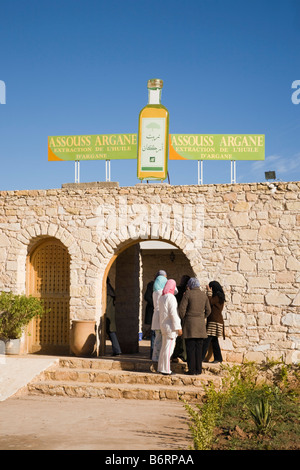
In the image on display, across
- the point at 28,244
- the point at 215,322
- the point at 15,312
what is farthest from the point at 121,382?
the point at 28,244

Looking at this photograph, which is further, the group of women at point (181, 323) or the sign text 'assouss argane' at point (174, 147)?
the sign text 'assouss argane' at point (174, 147)

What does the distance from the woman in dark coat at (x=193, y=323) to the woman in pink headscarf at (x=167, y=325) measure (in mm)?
229

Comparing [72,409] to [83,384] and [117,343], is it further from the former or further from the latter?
[117,343]

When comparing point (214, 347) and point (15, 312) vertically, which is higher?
point (15, 312)

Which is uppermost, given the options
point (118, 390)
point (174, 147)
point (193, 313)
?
point (174, 147)

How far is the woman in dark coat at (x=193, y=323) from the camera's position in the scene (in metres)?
8.23

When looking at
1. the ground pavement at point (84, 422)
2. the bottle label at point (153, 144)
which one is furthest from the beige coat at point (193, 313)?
the bottle label at point (153, 144)

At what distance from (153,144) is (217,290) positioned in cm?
340

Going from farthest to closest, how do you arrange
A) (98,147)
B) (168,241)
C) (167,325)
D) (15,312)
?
(98,147) → (168,241) → (15,312) → (167,325)

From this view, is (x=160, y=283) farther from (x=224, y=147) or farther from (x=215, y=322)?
(x=224, y=147)

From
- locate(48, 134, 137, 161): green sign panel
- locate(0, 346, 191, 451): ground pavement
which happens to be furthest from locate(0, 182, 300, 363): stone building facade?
locate(0, 346, 191, 451): ground pavement

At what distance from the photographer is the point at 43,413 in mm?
6641

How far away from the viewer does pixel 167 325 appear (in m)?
8.09

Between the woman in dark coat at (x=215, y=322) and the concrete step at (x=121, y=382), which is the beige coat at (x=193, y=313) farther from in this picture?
the concrete step at (x=121, y=382)
